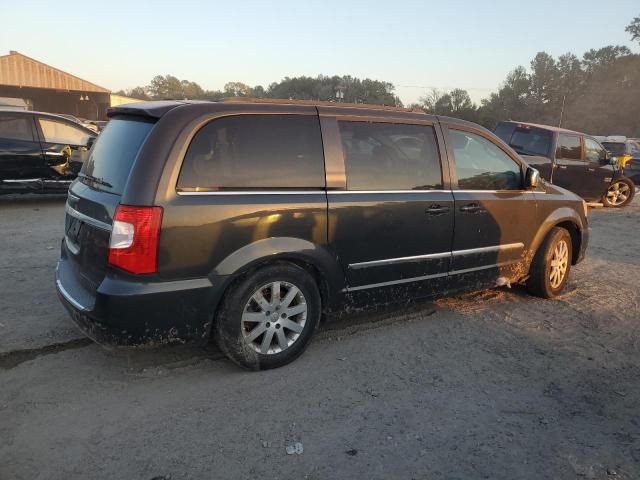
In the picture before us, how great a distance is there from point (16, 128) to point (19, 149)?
393 millimetres

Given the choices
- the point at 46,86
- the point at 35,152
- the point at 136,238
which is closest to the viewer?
the point at 136,238

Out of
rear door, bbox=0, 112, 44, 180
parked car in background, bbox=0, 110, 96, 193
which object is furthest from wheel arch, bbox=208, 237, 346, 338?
rear door, bbox=0, 112, 44, 180

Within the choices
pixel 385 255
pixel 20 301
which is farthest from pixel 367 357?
pixel 20 301

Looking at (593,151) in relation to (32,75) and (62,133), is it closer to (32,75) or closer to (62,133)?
(62,133)

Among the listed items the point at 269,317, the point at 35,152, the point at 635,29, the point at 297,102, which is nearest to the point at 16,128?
the point at 35,152

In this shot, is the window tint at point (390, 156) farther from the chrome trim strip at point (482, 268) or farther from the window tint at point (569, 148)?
the window tint at point (569, 148)

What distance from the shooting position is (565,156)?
10.8m

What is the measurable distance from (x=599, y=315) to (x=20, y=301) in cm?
528

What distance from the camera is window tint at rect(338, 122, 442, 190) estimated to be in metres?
3.82

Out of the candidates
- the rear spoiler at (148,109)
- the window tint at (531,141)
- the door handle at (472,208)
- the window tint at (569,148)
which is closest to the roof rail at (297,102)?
the rear spoiler at (148,109)

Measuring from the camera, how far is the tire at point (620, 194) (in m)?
12.7

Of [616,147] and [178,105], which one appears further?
[616,147]

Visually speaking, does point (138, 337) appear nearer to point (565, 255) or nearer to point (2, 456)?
point (2, 456)

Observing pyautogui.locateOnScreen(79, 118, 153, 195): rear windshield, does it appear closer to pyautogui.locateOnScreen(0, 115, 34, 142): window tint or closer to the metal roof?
pyautogui.locateOnScreen(0, 115, 34, 142): window tint
